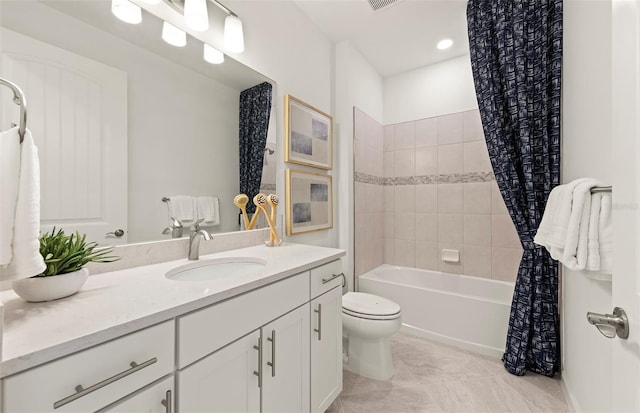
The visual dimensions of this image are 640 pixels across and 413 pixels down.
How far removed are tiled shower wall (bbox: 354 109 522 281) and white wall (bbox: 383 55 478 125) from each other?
92 millimetres

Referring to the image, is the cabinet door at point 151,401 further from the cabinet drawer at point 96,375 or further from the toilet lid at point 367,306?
the toilet lid at point 367,306

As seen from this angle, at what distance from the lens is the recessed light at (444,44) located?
2.41 m

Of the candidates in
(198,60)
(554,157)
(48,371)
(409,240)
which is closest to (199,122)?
(198,60)

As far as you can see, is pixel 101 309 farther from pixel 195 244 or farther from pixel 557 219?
pixel 557 219

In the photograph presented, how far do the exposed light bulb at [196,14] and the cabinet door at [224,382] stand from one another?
1.43 metres

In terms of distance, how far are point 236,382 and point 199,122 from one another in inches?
46.7

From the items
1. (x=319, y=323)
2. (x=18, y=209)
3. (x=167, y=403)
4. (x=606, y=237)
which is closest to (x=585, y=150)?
(x=606, y=237)

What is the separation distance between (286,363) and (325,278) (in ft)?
1.37

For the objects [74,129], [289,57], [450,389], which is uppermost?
[289,57]

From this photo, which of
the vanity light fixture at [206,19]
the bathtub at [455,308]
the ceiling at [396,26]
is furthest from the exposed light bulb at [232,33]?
the bathtub at [455,308]

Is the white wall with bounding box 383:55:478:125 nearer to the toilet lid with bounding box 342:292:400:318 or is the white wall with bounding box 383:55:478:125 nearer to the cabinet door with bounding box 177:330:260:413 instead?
the toilet lid with bounding box 342:292:400:318

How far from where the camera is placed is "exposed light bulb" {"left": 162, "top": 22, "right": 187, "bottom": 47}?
4.00 feet

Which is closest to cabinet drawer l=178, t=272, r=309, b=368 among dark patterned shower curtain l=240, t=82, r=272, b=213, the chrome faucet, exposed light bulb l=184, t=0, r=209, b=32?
the chrome faucet

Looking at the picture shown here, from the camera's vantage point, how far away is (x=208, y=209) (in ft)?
4.64
